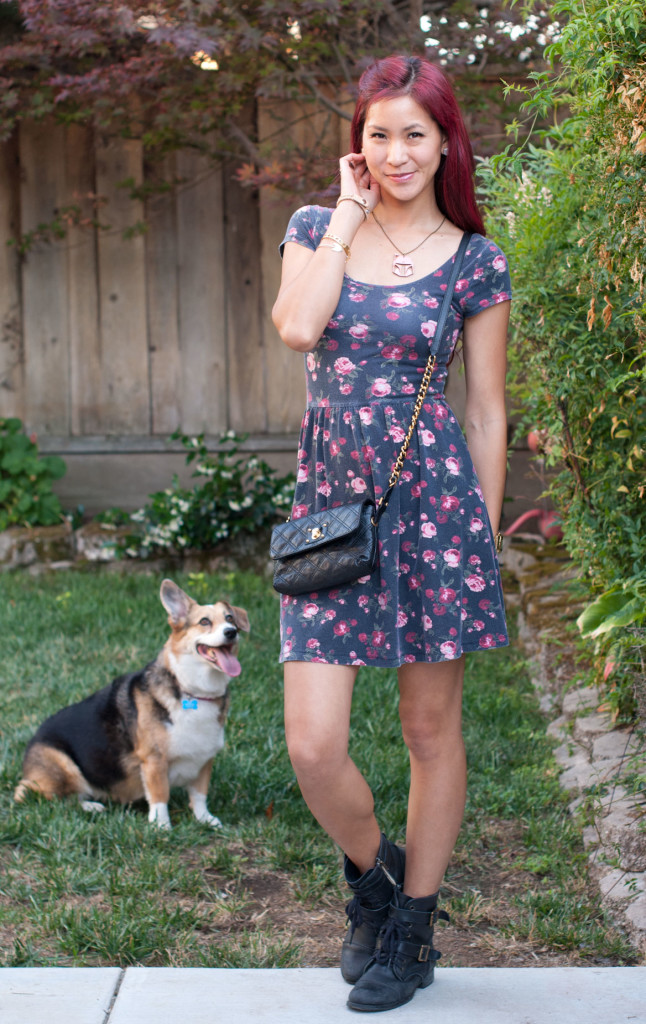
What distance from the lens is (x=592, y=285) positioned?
8.84 feet

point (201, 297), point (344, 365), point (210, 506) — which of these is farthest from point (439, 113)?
point (201, 297)

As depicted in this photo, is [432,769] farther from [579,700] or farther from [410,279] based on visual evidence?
[579,700]

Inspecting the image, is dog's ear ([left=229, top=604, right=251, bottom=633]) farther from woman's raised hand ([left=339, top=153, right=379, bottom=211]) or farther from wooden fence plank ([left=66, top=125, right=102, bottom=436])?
wooden fence plank ([left=66, top=125, right=102, bottom=436])

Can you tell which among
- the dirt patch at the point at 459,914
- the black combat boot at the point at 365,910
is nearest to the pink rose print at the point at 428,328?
the black combat boot at the point at 365,910

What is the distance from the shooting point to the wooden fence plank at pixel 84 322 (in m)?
6.87

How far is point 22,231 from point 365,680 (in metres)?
4.27

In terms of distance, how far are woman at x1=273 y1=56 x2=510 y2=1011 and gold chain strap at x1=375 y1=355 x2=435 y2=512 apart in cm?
2

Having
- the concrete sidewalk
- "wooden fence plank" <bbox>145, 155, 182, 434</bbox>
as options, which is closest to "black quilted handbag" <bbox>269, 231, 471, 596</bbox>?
the concrete sidewalk

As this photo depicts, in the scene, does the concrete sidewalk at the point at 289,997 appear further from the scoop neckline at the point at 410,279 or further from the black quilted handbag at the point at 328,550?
the scoop neckline at the point at 410,279

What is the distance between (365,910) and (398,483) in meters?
0.96

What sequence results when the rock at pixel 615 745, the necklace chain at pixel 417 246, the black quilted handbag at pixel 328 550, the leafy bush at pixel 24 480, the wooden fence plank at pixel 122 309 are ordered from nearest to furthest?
the black quilted handbag at pixel 328 550 → the necklace chain at pixel 417 246 → the rock at pixel 615 745 → the leafy bush at pixel 24 480 → the wooden fence plank at pixel 122 309

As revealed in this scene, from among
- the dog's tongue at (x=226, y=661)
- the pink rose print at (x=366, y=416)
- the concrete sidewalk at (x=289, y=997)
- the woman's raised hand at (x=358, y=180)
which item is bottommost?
the concrete sidewalk at (x=289, y=997)

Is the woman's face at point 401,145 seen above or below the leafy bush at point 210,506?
above

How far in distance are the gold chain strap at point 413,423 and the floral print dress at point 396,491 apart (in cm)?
1
